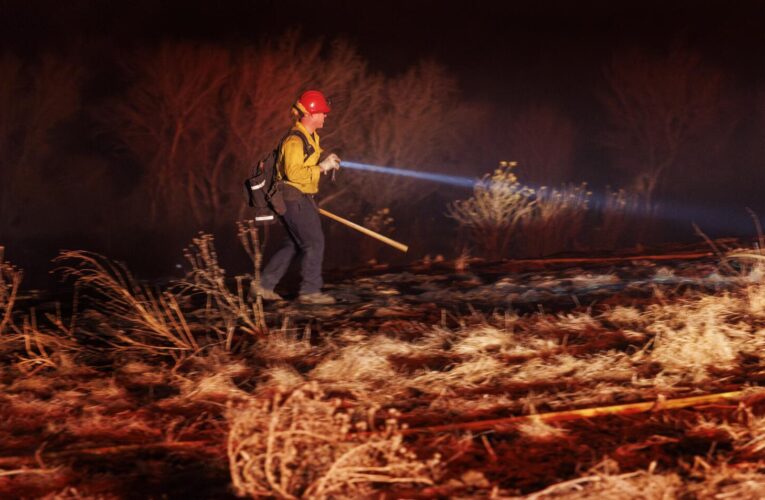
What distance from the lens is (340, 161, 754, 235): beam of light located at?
648 inches

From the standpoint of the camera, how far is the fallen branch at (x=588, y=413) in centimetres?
505

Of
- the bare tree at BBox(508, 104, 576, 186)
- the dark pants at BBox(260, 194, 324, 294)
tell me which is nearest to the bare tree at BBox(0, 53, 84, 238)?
the bare tree at BBox(508, 104, 576, 186)

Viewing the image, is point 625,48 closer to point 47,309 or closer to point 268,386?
point 47,309

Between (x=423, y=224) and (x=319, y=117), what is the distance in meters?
9.28

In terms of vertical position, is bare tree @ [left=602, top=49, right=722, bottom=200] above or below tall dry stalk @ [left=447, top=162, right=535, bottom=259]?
above

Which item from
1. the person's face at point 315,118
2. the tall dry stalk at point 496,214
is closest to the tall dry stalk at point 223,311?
the person's face at point 315,118

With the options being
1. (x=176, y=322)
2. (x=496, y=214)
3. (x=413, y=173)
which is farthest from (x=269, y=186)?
(x=413, y=173)

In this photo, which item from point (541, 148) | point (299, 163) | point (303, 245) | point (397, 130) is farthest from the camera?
point (541, 148)

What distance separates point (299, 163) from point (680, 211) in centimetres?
1346

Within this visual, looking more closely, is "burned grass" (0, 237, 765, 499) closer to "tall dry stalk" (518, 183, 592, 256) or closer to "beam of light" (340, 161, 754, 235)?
"tall dry stalk" (518, 183, 592, 256)

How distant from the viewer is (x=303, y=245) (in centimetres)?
850

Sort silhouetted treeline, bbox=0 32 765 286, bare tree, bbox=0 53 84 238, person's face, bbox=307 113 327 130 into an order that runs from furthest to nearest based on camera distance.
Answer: bare tree, bbox=0 53 84 238 < silhouetted treeline, bbox=0 32 765 286 < person's face, bbox=307 113 327 130

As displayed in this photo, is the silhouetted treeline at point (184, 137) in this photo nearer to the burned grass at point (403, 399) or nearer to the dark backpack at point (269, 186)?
the dark backpack at point (269, 186)

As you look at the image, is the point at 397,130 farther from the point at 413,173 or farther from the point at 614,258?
the point at 614,258
